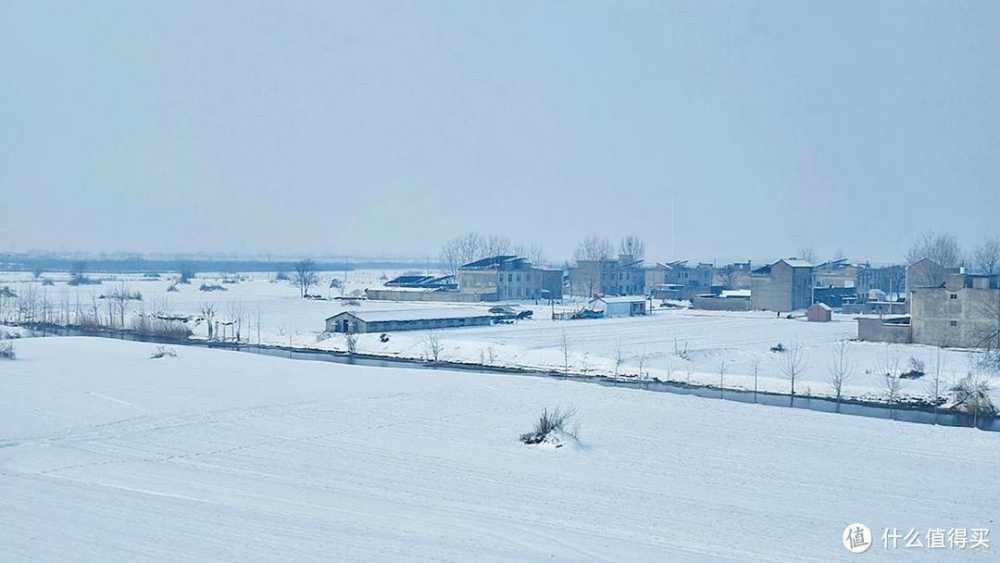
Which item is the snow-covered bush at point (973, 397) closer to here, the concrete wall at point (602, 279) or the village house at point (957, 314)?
the village house at point (957, 314)

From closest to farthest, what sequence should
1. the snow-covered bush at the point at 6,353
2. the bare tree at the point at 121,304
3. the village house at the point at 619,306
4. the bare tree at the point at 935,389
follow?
the bare tree at the point at 935,389 < the snow-covered bush at the point at 6,353 < the bare tree at the point at 121,304 < the village house at the point at 619,306

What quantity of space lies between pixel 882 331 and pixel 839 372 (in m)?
9.29

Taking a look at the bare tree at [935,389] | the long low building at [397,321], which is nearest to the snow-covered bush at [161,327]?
the long low building at [397,321]

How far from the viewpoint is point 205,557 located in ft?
22.8

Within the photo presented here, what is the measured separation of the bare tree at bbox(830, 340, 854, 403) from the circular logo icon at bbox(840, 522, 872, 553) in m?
11.3

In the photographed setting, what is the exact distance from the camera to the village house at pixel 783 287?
44.9 m

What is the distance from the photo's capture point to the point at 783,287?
148 feet

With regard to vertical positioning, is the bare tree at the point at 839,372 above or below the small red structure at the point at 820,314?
below

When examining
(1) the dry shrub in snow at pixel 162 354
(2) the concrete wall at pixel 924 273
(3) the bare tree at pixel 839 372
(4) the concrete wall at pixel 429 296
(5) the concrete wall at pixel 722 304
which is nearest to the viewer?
(3) the bare tree at pixel 839 372

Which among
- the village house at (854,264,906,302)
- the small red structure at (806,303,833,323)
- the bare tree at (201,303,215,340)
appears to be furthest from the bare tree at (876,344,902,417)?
the village house at (854,264,906,302)

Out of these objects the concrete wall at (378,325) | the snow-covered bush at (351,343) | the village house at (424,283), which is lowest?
the snow-covered bush at (351,343)

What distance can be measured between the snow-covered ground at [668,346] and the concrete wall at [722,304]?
175 centimetres

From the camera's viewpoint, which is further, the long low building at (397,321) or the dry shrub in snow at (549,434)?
the long low building at (397,321)

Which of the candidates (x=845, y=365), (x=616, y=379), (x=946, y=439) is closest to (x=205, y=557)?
(x=946, y=439)
